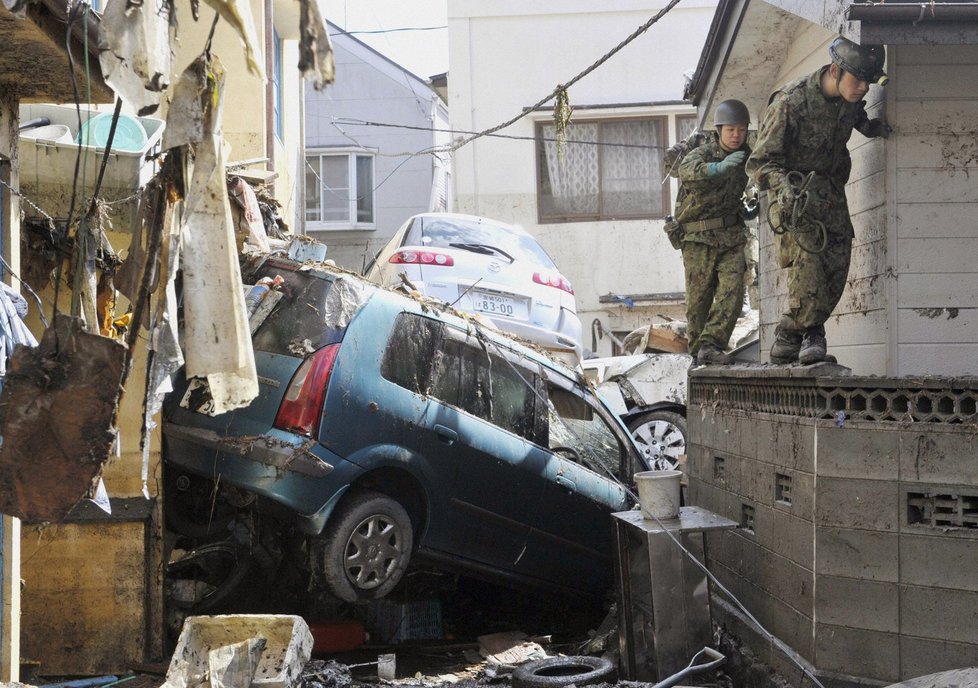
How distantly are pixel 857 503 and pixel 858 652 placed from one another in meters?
0.73

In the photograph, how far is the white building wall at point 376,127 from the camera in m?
24.2

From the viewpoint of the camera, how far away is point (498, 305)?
1073 cm

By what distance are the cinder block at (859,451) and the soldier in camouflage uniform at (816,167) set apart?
0.81 m

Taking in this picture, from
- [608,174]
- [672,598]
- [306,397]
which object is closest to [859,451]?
[672,598]

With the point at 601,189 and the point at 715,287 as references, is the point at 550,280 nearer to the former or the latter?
the point at 715,287

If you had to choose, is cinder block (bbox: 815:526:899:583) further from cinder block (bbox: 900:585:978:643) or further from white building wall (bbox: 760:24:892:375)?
white building wall (bbox: 760:24:892:375)

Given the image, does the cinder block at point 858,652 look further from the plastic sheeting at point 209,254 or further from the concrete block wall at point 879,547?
the plastic sheeting at point 209,254

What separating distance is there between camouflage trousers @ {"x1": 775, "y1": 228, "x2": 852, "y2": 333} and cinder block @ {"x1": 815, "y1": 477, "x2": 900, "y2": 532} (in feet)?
3.80

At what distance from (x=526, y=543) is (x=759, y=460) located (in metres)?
2.10

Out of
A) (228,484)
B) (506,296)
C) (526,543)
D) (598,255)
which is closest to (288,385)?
(228,484)

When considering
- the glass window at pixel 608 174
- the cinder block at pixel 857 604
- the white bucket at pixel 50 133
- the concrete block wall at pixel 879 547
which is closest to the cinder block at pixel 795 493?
the concrete block wall at pixel 879 547

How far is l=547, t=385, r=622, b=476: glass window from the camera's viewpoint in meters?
8.19

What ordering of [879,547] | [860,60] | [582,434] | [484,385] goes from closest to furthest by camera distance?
[879,547], [860,60], [484,385], [582,434]

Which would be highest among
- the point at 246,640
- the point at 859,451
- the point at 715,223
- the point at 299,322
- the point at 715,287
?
the point at 715,223
